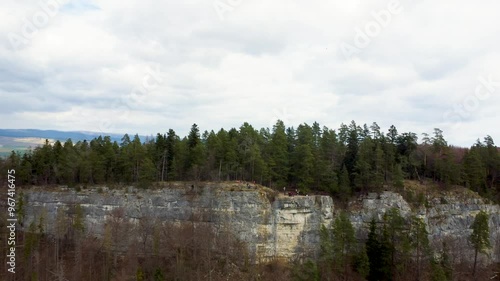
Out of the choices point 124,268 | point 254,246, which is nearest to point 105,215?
point 124,268

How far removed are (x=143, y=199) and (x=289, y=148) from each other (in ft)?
68.2

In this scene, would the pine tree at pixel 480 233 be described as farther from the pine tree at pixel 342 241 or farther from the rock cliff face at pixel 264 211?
the pine tree at pixel 342 241

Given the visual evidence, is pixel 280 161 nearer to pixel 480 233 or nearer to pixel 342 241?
pixel 342 241

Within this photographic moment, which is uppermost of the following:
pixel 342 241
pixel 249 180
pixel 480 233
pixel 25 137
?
pixel 25 137

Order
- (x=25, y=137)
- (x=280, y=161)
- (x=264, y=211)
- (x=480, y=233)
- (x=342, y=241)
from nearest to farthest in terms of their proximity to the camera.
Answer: (x=342, y=241), (x=480, y=233), (x=264, y=211), (x=280, y=161), (x=25, y=137)

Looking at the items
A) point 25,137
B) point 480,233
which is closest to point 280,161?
point 480,233

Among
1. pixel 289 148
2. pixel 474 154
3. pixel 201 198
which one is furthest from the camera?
pixel 289 148

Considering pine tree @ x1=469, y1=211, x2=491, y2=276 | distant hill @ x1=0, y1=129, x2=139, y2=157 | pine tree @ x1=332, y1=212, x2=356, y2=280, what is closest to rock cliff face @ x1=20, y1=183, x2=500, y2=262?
pine tree @ x1=332, y1=212, x2=356, y2=280

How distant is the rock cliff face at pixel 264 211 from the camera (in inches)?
1811

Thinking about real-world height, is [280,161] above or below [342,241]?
above

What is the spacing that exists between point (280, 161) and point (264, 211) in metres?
8.11

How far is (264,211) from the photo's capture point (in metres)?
46.0

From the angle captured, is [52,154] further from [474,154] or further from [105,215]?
[474,154]

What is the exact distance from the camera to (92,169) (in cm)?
5309
